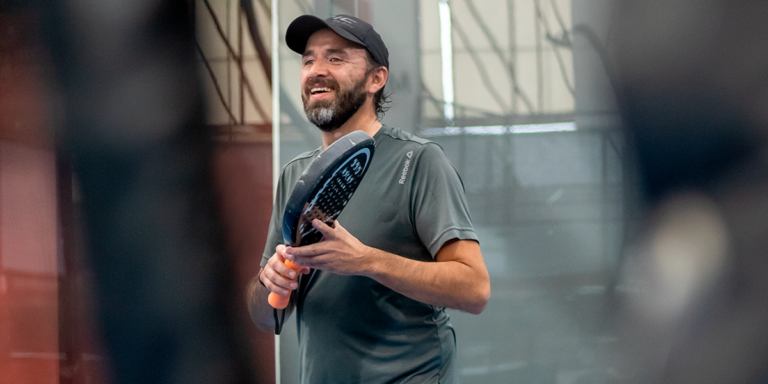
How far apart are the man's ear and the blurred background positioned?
552 millimetres

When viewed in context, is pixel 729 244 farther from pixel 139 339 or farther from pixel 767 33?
pixel 139 339

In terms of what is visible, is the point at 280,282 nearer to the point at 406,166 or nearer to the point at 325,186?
the point at 325,186

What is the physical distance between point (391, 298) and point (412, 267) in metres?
0.11

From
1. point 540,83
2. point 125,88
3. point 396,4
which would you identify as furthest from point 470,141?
point 125,88

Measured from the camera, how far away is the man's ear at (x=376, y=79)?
967 millimetres

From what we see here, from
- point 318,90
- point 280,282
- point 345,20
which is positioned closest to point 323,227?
point 280,282

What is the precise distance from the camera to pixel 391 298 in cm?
85

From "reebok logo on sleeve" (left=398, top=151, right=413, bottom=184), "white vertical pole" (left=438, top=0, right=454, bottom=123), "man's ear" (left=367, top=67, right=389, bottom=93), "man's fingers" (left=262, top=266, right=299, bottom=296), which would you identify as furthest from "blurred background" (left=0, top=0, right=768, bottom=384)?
"man's fingers" (left=262, top=266, right=299, bottom=296)

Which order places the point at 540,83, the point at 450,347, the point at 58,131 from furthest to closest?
the point at 540,83 < the point at 58,131 < the point at 450,347

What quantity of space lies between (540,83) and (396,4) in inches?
20.3

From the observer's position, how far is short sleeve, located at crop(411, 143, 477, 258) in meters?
0.81

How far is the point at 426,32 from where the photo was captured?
155cm

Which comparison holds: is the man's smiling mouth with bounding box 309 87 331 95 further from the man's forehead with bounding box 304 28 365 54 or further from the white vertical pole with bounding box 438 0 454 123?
the white vertical pole with bounding box 438 0 454 123

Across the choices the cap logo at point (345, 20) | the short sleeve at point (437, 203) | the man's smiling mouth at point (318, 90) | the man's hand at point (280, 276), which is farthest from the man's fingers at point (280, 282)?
the cap logo at point (345, 20)
